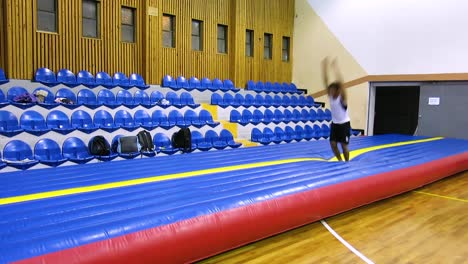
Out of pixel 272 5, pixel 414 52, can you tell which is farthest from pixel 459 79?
pixel 272 5

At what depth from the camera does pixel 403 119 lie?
12125mm

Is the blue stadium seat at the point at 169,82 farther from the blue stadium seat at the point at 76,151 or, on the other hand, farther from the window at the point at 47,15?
the blue stadium seat at the point at 76,151

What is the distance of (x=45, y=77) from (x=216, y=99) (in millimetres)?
3778

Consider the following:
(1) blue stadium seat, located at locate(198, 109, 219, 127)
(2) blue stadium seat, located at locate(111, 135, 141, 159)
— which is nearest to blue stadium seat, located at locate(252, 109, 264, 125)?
(1) blue stadium seat, located at locate(198, 109, 219, 127)

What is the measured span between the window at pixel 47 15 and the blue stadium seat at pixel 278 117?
544 centimetres

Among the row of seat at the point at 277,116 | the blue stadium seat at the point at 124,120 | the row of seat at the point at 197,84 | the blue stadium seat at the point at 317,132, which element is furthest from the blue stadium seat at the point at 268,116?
the blue stadium seat at the point at 124,120

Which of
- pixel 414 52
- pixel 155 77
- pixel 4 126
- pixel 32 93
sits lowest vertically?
pixel 4 126

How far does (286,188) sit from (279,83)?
8.66 meters

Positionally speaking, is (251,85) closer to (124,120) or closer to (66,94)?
(124,120)

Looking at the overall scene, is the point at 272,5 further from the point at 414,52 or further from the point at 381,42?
the point at 414,52

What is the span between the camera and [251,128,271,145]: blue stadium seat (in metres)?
8.51

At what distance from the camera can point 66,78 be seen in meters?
7.36

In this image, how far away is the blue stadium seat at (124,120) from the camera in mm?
6676

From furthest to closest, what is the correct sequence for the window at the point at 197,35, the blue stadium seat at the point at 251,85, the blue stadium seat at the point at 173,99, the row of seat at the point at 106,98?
1. the blue stadium seat at the point at 251,85
2. the window at the point at 197,35
3. the blue stadium seat at the point at 173,99
4. the row of seat at the point at 106,98
